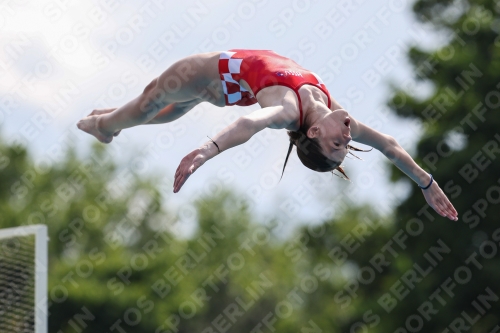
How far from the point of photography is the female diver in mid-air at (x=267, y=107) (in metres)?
5.30

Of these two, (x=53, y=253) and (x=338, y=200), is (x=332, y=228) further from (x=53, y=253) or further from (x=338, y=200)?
(x=53, y=253)

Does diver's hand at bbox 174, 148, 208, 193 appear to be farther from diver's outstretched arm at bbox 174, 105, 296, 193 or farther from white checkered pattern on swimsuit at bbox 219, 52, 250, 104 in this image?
white checkered pattern on swimsuit at bbox 219, 52, 250, 104

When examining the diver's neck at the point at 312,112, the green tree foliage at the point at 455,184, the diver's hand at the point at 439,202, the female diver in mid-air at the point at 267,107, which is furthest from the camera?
the green tree foliage at the point at 455,184

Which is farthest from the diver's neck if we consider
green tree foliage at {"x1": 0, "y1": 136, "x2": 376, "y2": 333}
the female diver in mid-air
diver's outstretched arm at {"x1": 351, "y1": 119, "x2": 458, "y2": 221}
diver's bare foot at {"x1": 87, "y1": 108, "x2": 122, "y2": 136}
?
green tree foliage at {"x1": 0, "y1": 136, "x2": 376, "y2": 333}

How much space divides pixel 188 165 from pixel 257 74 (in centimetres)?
145

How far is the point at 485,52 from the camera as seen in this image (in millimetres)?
18469

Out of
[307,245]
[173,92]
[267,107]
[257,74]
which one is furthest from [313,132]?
[307,245]

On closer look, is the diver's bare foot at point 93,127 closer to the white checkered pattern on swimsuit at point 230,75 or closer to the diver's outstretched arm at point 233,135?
the white checkered pattern on swimsuit at point 230,75

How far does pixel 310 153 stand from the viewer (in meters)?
5.51

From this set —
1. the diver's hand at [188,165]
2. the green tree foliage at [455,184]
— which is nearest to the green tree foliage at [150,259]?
the green tree foliage at [455,184]

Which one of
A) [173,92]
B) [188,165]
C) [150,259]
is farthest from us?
[150,259]

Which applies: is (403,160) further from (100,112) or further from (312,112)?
(100,112)

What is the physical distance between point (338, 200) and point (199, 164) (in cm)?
2588

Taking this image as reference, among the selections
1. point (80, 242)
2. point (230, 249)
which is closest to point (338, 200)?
point (230, 249)
